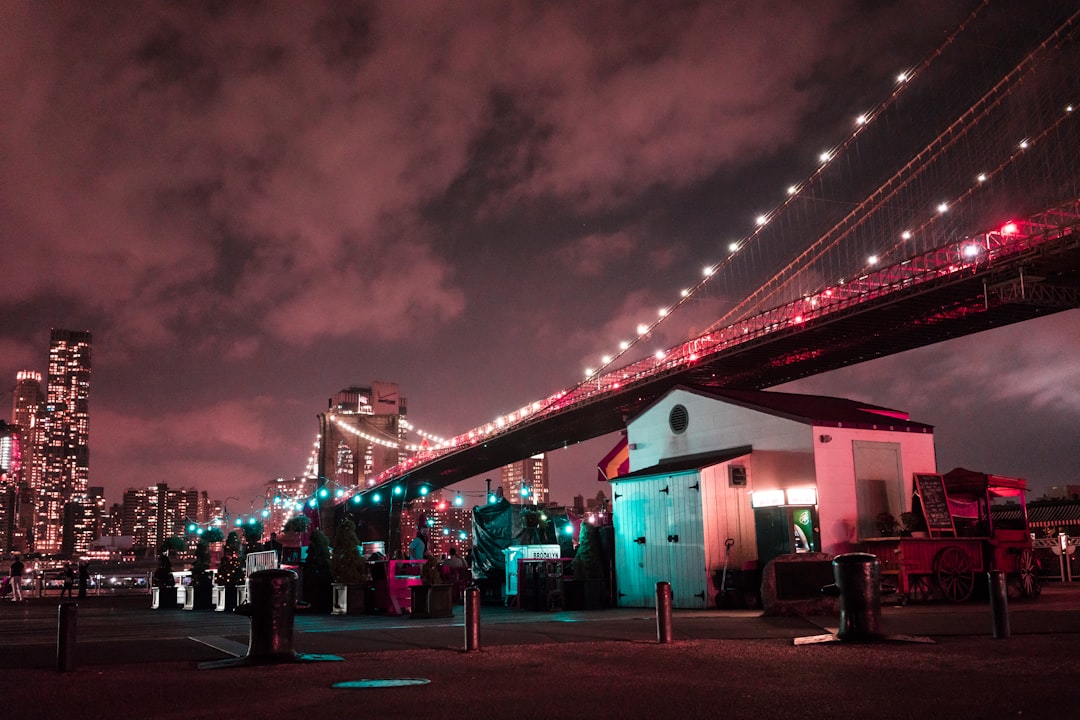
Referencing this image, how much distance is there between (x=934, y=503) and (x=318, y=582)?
1217 centimetres

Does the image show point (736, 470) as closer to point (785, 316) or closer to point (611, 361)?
point (785, 316)

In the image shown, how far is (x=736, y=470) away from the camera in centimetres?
1891

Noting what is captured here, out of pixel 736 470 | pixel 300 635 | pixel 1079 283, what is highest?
pixel 1079 283

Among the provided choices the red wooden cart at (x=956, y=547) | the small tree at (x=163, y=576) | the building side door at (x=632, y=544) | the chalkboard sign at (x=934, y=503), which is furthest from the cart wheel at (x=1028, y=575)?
the small tree at (x=163, y=576)

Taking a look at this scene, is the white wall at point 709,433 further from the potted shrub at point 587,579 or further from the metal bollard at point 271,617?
the metal bollard at point 271,617

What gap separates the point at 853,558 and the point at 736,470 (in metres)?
9.58

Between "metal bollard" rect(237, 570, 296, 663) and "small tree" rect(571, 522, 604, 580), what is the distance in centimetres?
1086

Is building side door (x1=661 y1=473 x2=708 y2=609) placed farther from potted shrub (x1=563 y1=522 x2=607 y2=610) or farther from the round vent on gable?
the round vent on gable

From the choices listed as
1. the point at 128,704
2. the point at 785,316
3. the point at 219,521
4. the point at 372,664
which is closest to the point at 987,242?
the point at 785,316

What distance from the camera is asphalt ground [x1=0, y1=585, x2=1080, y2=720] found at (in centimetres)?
588

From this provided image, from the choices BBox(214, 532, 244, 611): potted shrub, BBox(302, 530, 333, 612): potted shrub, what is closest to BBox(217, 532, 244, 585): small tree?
BBox(214, 532, 244, 611): potted shrub

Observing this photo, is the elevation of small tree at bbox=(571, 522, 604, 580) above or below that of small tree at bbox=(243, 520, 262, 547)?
below

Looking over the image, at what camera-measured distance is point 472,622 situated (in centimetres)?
969

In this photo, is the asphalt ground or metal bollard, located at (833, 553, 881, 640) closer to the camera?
the asphalt ground
